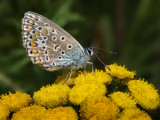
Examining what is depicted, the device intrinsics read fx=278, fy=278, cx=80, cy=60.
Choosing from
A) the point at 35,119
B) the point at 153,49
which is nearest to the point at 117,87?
the point at 35,119

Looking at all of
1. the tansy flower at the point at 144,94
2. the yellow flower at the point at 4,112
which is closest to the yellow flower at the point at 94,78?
the tansy flower at the point at 144,94

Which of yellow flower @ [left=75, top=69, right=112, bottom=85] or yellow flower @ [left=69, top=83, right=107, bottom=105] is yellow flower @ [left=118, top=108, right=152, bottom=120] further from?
yellow flower @ [left=75, top=69, right=112, bottom=85]

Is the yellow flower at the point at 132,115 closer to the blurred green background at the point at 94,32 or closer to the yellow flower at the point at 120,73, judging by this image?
the yellow flower at the point at 120,73

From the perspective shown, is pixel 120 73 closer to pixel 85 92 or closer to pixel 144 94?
pixel 144 94

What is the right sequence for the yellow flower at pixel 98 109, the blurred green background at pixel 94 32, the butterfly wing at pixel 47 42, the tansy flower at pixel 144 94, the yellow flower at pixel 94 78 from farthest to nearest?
the blurred green background at pixel 94 32
the butterfly wing at pixel 47 42
the yellow flower at pixel 94 78
the tansy flower at pixel 144 94
the yellow flower at pixel 98 109

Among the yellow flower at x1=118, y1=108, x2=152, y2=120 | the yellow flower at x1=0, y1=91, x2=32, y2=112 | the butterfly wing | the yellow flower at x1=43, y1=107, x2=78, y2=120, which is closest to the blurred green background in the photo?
the butterfly wing
